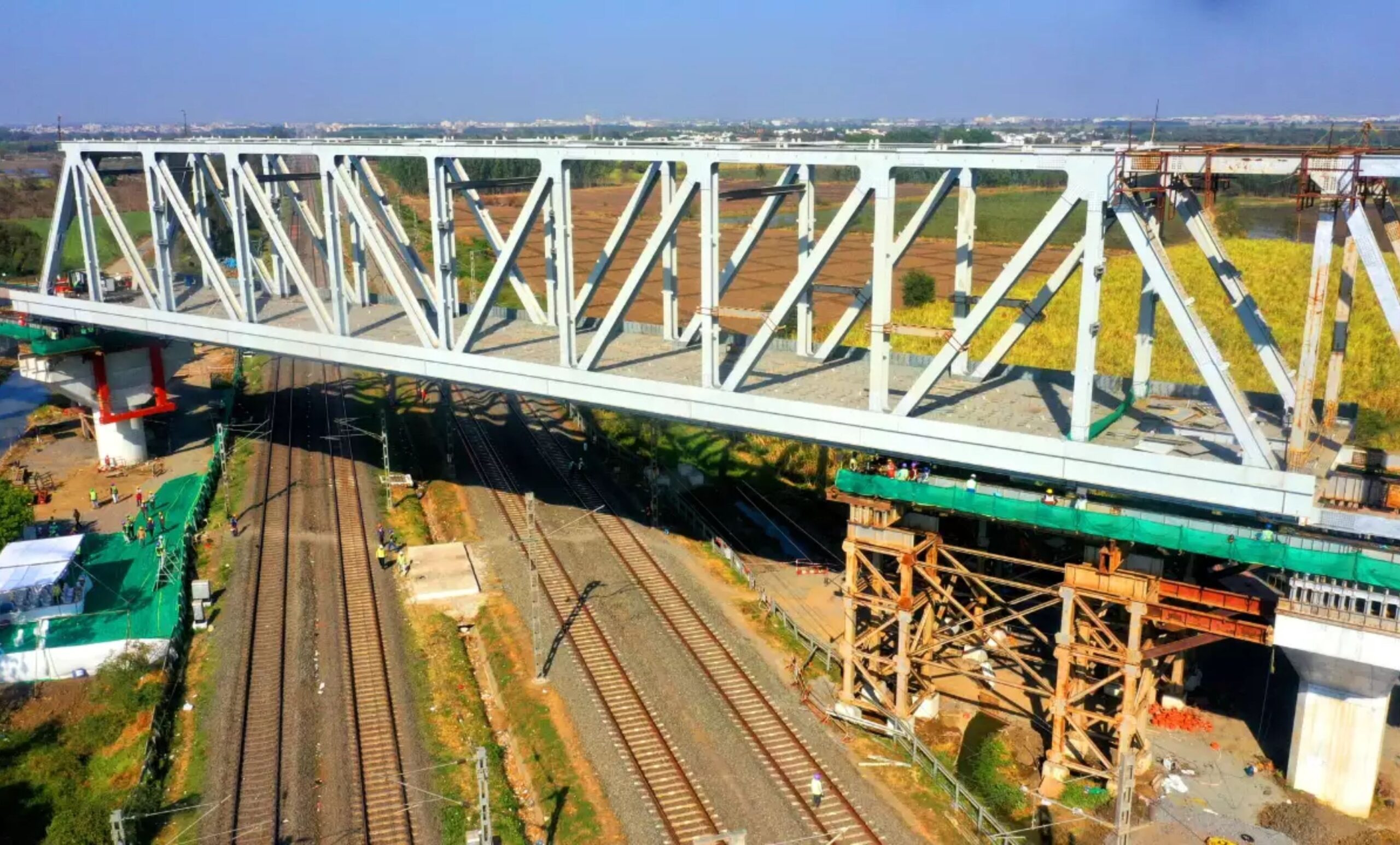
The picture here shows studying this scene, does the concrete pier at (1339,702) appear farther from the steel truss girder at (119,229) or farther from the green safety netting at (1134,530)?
the steel truss girder at (119,229)

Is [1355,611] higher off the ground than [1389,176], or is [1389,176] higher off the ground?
[1389,176]

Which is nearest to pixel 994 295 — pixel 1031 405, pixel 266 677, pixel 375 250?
pixel 1031 405

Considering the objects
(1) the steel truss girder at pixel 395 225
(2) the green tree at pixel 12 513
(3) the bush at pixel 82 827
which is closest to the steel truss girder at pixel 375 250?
(1) the steel truss girder at pixel 395 225

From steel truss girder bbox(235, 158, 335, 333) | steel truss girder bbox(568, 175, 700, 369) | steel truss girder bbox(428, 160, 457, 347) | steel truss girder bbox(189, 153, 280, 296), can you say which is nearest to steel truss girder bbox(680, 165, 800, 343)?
steel truss girder bbox(568, 175, 700, 369)

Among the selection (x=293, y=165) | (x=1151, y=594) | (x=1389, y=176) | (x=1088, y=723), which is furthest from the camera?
(x=293, y=165)

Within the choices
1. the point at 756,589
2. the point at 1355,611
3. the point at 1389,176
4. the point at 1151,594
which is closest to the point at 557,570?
the point at 756,589

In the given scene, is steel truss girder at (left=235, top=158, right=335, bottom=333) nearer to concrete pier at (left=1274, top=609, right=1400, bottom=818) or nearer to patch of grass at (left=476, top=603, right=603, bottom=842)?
patch of grass at (left=476, top=603, right=603, bottom=842)

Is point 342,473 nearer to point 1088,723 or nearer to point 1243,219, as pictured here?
A: point 1088,723
